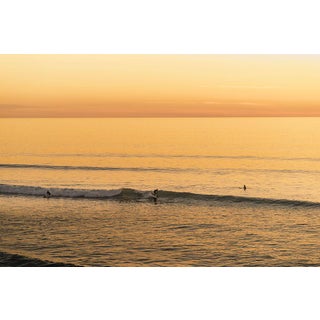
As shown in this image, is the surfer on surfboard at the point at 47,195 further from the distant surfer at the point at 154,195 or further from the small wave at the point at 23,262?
the small wave at the point at 23,262

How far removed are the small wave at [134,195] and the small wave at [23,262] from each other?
2.79 meters

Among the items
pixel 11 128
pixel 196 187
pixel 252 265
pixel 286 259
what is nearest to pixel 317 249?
pixel 286 259

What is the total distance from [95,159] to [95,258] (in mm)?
2567

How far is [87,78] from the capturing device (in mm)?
6152

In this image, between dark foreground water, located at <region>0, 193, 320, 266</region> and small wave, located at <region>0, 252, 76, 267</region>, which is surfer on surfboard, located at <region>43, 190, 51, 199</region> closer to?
dark foreground water, located at <region>0, 193, 320, 266</region>

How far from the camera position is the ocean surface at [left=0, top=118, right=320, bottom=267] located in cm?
625

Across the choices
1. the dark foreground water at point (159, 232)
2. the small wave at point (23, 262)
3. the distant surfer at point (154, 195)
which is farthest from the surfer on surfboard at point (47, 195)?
the small wave at point (23, 262)

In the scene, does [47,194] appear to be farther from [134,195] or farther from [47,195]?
[134,195]

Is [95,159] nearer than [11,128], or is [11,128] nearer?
[11,128]

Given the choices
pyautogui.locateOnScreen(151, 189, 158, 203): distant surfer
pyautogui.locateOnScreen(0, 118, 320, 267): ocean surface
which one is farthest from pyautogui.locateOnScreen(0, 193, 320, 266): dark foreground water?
pyautogui.locateOnScreen(151, 189, 158, 203): distant surfer

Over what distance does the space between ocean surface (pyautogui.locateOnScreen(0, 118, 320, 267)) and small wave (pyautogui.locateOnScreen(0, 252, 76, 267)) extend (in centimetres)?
5

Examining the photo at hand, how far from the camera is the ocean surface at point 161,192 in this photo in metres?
6.25

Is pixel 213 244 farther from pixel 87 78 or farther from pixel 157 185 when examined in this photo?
pixel 87 78

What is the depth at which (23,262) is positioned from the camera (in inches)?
224
